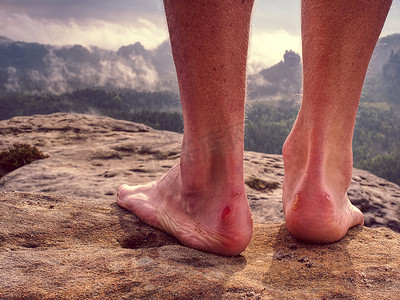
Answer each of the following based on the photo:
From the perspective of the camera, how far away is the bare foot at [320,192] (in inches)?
56.3

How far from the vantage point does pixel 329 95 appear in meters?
1.45

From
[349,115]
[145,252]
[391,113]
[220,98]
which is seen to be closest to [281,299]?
[145,252]

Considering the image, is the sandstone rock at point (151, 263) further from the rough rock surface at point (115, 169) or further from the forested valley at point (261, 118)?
the forested valley at point (261, 118)

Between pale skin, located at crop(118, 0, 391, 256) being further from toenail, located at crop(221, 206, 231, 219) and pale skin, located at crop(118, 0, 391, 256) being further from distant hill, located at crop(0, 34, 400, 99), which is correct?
distant hill, located at crop(0, 34, 400, 99)

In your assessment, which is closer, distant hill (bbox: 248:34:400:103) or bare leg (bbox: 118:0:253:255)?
bare leg (bbox: 118:0:253:255)

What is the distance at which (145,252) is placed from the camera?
1136 millimetres

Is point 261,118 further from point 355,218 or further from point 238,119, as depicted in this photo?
point 238,119

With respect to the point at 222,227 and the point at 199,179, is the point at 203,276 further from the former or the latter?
the point at 199,179

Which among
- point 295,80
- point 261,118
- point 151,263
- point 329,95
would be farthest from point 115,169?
point 295,80

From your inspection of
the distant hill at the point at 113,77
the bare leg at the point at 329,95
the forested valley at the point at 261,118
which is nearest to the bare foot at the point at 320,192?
the bare leg at the point at 329,95

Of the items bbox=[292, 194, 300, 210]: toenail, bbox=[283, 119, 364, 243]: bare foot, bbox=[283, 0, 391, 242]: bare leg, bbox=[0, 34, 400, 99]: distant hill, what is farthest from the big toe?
bbox=[0, 34, 400, 99]: distant hill

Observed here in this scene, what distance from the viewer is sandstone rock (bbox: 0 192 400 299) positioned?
860 millimetres

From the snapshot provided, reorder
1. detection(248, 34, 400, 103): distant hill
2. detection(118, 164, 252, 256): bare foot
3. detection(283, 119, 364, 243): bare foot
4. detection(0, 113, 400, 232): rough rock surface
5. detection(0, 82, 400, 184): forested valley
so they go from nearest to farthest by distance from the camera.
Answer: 1. detection(118, 164, 252, 256): bare foot
2. detection(283, 119, 364, 243): bare foot
3. detection(0, 113, 400, 232): rough rock surface
4. detection(0, 82, 400, 184): forested valley
5. detection(248, 34, 400, 103): distant hill

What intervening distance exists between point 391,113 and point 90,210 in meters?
133
